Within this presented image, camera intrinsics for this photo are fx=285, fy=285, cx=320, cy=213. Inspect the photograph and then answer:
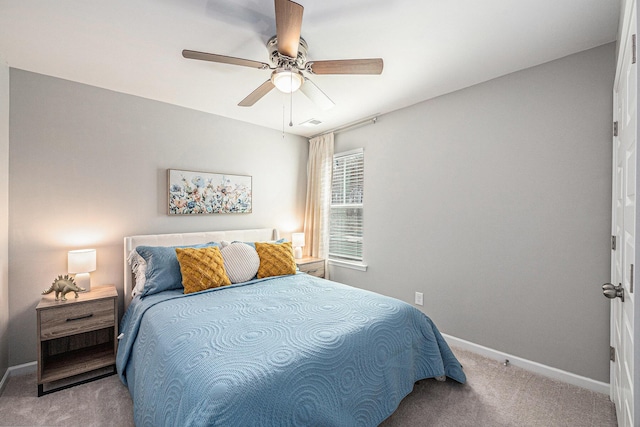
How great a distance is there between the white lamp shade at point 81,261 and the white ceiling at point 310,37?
154 centimetres

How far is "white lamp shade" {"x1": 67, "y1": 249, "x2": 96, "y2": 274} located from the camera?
238cm

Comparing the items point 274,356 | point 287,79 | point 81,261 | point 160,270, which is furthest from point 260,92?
point 81,261

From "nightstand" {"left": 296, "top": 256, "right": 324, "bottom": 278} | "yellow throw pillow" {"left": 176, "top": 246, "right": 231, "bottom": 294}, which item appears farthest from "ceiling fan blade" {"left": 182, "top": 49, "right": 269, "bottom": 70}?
"nightstand" {"left": 296, "top": 256, "right": 324, "bottom": 278}

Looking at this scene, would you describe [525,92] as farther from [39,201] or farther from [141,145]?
[39,201]

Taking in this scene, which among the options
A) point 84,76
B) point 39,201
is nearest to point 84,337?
point 39,201

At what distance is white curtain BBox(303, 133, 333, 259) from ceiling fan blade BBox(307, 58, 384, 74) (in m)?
2.17

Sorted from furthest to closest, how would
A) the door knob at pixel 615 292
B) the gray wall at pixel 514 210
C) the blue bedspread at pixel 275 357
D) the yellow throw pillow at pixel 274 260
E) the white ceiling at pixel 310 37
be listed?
Result: 1. the yellow throw pillow at pixel 274 260
2. the gray wall at pixel 514 210
3. the white ceiling at pixel 310 37
4. the door knob at pixel 615 292
5. the blue bedspread at pixel 275 357

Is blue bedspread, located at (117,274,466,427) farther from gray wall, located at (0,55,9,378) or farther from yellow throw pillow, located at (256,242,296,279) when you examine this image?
gray wall, located at (0,55,9,378)

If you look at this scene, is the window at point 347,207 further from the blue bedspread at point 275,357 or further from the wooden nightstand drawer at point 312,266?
the blue bedspread at point 275,357

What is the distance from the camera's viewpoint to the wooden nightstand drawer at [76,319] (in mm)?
2143

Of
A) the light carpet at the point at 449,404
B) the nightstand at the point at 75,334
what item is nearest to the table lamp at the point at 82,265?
the nightstand at the point at 75,334

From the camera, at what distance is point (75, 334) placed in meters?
2.41

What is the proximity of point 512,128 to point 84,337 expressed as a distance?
168 inches

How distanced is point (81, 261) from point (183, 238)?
880 millimetres
